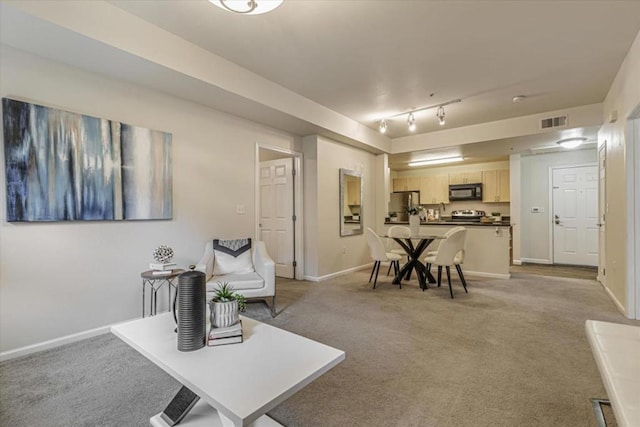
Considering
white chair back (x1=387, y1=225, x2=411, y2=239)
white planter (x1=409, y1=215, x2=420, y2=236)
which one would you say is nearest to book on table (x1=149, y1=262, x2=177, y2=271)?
white planter (x1=409, y1=215, x2=420, y2=236)

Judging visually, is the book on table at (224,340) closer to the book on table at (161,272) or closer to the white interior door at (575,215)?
the book on table at (161,272)

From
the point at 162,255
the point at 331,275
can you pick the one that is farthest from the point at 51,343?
the point at 331,275

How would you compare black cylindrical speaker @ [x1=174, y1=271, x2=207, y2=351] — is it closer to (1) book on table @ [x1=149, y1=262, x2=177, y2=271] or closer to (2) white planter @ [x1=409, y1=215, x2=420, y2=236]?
(1) book on table @ [x1=149, y1=262, x2=177, y2=271]

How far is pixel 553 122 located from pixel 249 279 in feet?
16.5

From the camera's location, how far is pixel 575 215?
6.26 metres

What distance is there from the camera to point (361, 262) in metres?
5.98

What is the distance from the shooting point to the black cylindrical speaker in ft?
4.72

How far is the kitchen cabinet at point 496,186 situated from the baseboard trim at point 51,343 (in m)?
7.85

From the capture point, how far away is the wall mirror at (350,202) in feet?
17.9

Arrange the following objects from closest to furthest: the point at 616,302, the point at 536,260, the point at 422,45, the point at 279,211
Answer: the point at 422,45
the point at 616,302
the point at 279,211
the point at 536,260

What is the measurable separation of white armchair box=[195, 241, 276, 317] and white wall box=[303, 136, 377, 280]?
1.58m

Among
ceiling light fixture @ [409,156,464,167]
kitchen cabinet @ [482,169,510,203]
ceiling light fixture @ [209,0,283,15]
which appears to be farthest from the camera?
kitchen cabinet @ [482,169,510,203]

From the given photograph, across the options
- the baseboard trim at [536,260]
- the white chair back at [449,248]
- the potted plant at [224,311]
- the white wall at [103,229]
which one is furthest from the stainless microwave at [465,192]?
the potted plant at [224,311]

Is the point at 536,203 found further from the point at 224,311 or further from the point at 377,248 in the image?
the point at 224,311
